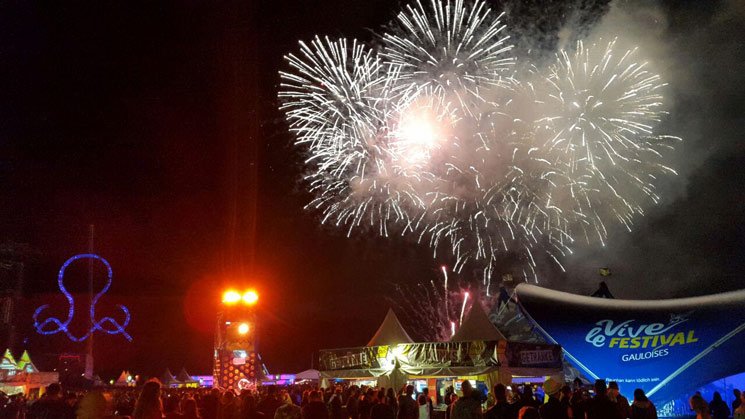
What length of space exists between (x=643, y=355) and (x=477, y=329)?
24.4 feet

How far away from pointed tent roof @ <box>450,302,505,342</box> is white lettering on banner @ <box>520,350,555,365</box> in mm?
1647

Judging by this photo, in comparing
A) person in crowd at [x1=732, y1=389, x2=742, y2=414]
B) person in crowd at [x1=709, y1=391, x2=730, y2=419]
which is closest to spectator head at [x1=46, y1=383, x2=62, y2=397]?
person in crowd at [x1=732, y1=389, x2=742, y2=414]

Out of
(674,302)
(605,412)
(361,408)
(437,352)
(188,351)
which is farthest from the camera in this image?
(188,351)

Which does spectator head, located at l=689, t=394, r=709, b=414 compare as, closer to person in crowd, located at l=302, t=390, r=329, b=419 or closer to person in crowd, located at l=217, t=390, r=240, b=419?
person in crowd, located at l=302, t=390, r=329, b=419

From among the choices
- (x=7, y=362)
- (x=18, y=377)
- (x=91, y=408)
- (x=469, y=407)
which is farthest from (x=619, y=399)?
(x=7, y=362)

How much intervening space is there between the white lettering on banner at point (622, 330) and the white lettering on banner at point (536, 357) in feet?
21.4

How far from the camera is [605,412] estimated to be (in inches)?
283

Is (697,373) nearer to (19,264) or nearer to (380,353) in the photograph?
(380,353)

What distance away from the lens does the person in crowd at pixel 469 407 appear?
739cm

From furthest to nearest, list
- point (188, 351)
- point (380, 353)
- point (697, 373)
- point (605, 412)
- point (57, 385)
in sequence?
point (188, 351), point (697, 373), point (380, 353), point (57, 385), point (605, 412)

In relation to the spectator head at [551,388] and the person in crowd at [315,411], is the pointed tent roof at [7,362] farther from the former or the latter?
the spectator head at [551,388]

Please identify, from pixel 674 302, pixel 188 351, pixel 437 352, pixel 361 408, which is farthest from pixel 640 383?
pixel 188 351

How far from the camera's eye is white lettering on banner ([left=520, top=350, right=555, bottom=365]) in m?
18.0

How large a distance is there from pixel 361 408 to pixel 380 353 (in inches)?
264
